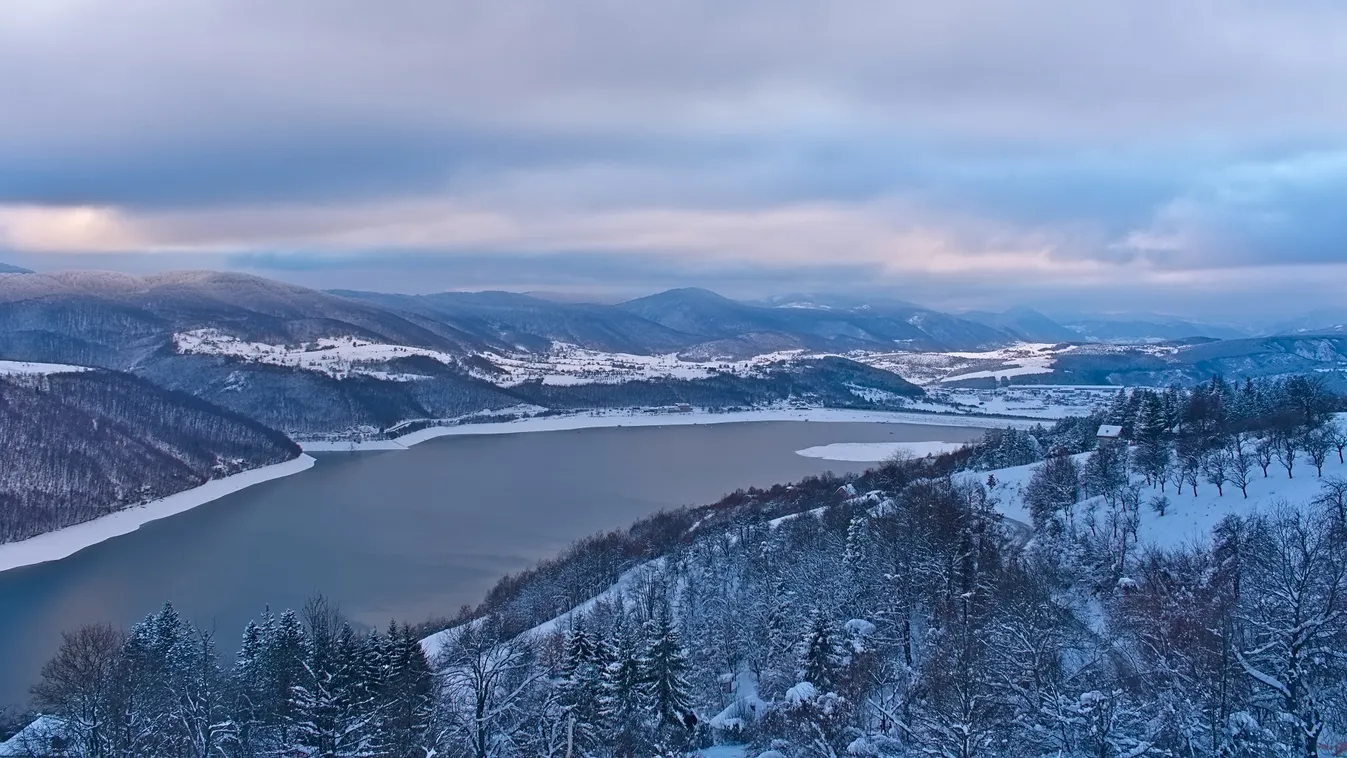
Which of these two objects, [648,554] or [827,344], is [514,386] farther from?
[827,344]

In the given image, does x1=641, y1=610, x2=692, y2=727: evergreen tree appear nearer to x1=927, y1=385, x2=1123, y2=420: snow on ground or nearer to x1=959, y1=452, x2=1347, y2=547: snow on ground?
x1=959, y1=452, x2=1347, y2=547: snow on ground

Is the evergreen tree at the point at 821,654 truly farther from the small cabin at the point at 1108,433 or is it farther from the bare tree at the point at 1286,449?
the small cabin at the point at 1108,433

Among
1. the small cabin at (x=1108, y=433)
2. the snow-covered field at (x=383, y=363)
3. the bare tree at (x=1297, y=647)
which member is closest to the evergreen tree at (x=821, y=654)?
the bare tree at (x=1297, y=647)

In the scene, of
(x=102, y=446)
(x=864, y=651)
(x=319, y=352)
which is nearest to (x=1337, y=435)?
(x=864, y=651)

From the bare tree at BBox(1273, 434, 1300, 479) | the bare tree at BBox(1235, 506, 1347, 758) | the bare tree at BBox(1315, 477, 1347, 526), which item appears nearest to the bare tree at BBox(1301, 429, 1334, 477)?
the bare tree at BBox(1273, 434, 1300, 479)

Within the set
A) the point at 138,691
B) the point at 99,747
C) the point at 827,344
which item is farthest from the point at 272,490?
the point at 827,344

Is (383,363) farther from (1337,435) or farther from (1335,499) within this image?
(1335,499)
